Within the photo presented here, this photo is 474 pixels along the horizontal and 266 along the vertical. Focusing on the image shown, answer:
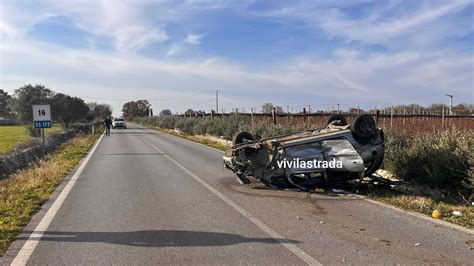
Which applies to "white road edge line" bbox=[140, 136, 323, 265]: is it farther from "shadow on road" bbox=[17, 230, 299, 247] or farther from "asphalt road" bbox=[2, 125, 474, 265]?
"shadow on road" bbox=[17, 230, 299, 247]

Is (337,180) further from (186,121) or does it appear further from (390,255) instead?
(186,121)

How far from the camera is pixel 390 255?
5.53 metres

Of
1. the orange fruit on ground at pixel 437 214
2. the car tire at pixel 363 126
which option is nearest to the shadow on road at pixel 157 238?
the orange fruit on ground at pixel 437 214

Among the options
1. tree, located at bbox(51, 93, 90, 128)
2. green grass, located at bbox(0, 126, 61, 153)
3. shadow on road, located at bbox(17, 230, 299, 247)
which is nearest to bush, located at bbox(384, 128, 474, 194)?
shadow on road, located at bbox(17, 230, 299, 247)

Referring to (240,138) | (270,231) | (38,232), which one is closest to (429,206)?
(270,231)

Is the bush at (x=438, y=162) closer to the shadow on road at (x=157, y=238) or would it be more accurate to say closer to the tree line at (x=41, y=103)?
the shadow on road at (x=157, y=238)

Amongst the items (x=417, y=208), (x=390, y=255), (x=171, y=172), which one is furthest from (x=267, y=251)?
(x=171, y=172)

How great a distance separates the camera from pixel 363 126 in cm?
970

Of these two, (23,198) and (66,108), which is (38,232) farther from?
(66,108)

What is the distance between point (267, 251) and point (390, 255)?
1.40 metres

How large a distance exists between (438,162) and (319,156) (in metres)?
2.38

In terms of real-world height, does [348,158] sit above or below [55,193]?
above

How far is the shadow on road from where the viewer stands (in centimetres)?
607

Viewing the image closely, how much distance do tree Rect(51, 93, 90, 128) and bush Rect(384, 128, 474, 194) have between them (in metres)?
63.4
